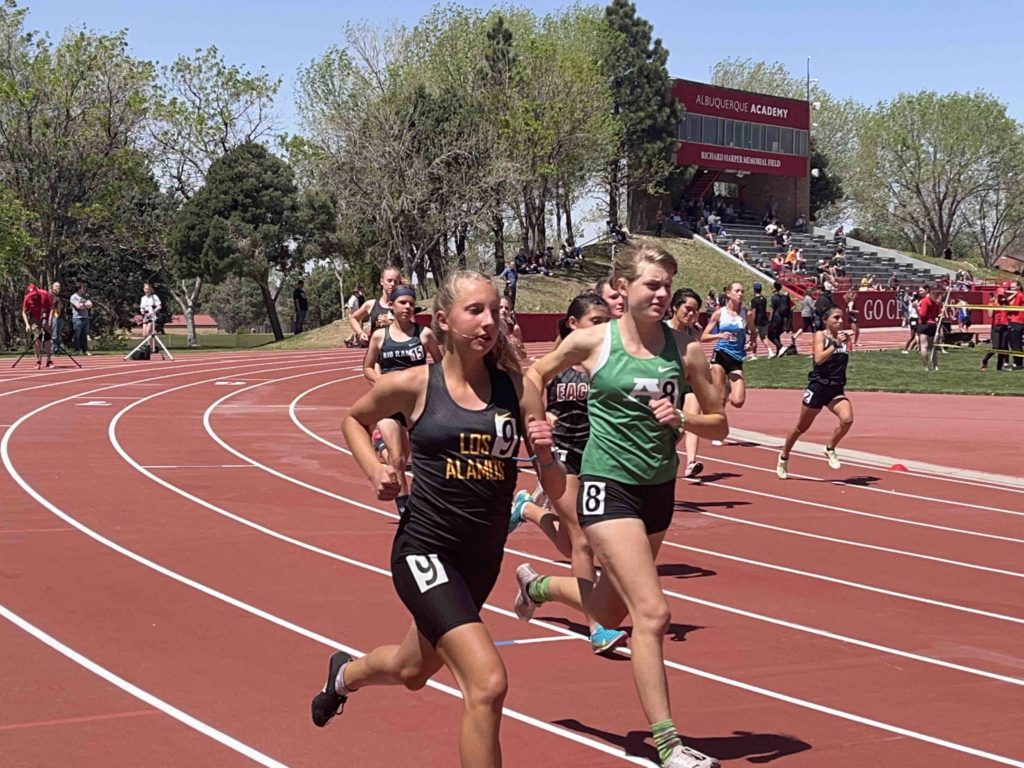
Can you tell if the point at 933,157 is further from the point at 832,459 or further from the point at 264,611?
the point at 264,611

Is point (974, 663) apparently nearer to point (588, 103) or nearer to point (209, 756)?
point (209, 756)

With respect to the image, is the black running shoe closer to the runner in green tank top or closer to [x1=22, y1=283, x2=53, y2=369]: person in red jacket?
the runner in green tank top

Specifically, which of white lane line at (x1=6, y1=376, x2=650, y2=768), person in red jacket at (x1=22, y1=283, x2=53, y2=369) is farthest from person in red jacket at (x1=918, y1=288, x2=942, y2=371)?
Answer: white lane line at (x1=6, y1=376, x2=650, y2=768)

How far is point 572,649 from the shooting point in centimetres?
726

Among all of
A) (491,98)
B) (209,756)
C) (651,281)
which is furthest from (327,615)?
(491,98)

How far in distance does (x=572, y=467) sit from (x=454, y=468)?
324 cm

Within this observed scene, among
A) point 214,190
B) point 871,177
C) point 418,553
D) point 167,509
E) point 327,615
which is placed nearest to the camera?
point 418,553

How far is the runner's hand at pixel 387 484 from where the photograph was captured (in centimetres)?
461

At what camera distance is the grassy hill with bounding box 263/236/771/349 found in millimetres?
45219

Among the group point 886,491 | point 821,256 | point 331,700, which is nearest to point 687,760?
point 331,700

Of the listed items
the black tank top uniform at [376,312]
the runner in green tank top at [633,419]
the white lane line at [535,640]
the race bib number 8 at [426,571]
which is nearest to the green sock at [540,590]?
the runner in green tank top at [633,419]

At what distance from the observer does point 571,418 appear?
800 cm

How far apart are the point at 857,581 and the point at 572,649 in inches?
117

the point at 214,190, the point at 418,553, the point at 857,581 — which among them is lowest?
the point at 857,581
